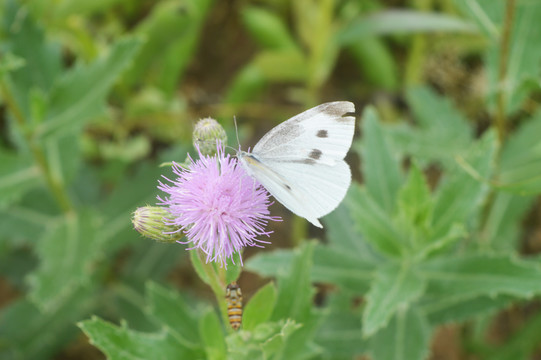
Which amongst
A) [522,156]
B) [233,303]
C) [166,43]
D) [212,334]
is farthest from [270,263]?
[166,43]

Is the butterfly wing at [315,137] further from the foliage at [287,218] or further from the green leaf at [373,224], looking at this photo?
the green leaf at [373,224]

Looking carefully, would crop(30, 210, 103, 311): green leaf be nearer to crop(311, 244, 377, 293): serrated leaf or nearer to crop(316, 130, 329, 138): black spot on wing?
crop(311, 244, 377, 293): serrated leaf

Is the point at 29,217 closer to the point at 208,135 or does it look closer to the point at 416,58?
the point at 208,135

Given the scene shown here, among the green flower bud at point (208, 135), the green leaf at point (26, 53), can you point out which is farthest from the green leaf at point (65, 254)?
the green flower bud at point (208, 135)

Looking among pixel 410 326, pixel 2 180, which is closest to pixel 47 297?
pixel 2 180

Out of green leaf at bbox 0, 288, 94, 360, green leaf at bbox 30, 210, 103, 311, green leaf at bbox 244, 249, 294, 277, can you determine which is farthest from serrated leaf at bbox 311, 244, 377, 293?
green leaf at bbox 0, 288, 94, 360

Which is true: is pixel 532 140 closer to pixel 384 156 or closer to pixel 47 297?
pixel 384 156
